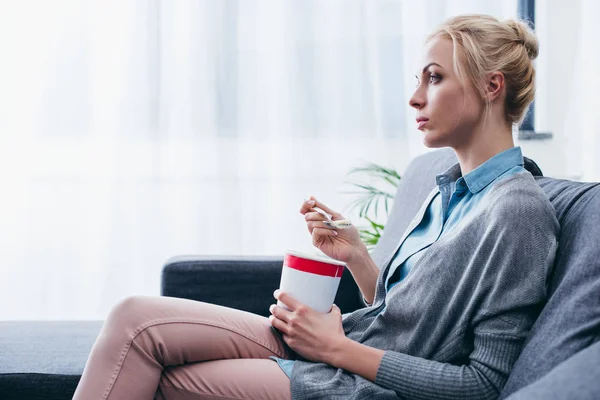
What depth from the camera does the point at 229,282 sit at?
1.95 m

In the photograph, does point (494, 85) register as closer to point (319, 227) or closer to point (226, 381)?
point (319, 227)

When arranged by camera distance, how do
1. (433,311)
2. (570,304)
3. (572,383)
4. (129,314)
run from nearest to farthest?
1. (572,383)
2. (570,304)
3. (433,311)
4. (129,314)

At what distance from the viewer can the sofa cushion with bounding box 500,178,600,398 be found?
3.21ft

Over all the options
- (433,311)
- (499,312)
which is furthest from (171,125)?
(499,312)

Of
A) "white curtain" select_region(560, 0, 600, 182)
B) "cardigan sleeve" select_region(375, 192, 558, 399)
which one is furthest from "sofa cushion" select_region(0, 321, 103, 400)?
"white curtain" select_region(560, 0, 600, 182)

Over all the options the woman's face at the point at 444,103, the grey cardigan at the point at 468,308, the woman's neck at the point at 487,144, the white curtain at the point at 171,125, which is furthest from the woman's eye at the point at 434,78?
the white curtain at the point at 171,125

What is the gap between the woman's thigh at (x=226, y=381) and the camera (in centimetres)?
119

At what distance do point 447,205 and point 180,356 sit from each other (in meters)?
0.59

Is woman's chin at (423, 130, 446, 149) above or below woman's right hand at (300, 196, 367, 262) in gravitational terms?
above

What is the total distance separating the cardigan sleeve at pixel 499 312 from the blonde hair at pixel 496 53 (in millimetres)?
289

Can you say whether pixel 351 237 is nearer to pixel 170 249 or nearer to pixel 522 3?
pixel 170 249

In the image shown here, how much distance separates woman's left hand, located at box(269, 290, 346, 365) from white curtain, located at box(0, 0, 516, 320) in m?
1.65

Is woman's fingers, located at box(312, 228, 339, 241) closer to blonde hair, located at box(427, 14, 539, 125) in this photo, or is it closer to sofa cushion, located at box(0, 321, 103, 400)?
blonde hair, located at box(427, 14, 539, 125)

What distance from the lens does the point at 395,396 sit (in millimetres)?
1123
